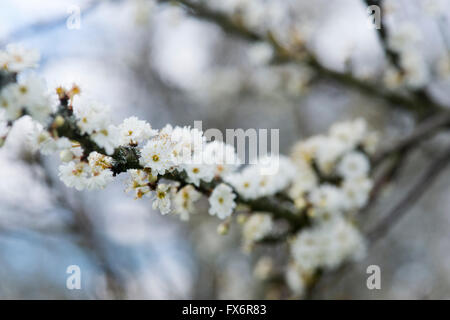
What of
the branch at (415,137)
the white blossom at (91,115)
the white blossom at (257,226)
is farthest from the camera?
the branch at (415,137)

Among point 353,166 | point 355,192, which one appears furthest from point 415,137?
point 355,192

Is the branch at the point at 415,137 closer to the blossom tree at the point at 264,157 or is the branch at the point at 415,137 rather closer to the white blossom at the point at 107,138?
the blossom tree at the point at 264,157

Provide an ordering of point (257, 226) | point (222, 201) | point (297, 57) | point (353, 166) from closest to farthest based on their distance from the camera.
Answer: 1. point (222, 201)
2. point (257, 226)
3. point (353, 166)
4. point (297, 57)

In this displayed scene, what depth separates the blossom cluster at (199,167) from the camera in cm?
121

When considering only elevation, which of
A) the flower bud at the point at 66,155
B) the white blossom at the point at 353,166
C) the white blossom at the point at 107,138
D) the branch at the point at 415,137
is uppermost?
the branch at the point at 415,137

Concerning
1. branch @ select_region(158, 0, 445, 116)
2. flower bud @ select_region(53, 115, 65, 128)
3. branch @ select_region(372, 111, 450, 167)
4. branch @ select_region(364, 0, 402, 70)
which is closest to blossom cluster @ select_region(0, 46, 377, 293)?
flower bud @ select_region(53, 115, 65, 128)

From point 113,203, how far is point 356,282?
330 cm

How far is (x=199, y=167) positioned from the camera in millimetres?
1547

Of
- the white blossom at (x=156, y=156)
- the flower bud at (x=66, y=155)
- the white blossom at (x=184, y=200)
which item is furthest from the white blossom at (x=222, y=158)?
the flower bud at (x=66, y=155)

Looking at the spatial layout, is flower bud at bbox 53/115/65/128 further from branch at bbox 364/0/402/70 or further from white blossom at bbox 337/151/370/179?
branch at bbox 364/0/402/70

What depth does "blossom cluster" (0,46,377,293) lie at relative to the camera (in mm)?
1214

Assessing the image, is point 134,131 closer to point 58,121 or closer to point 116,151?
point 116,151
